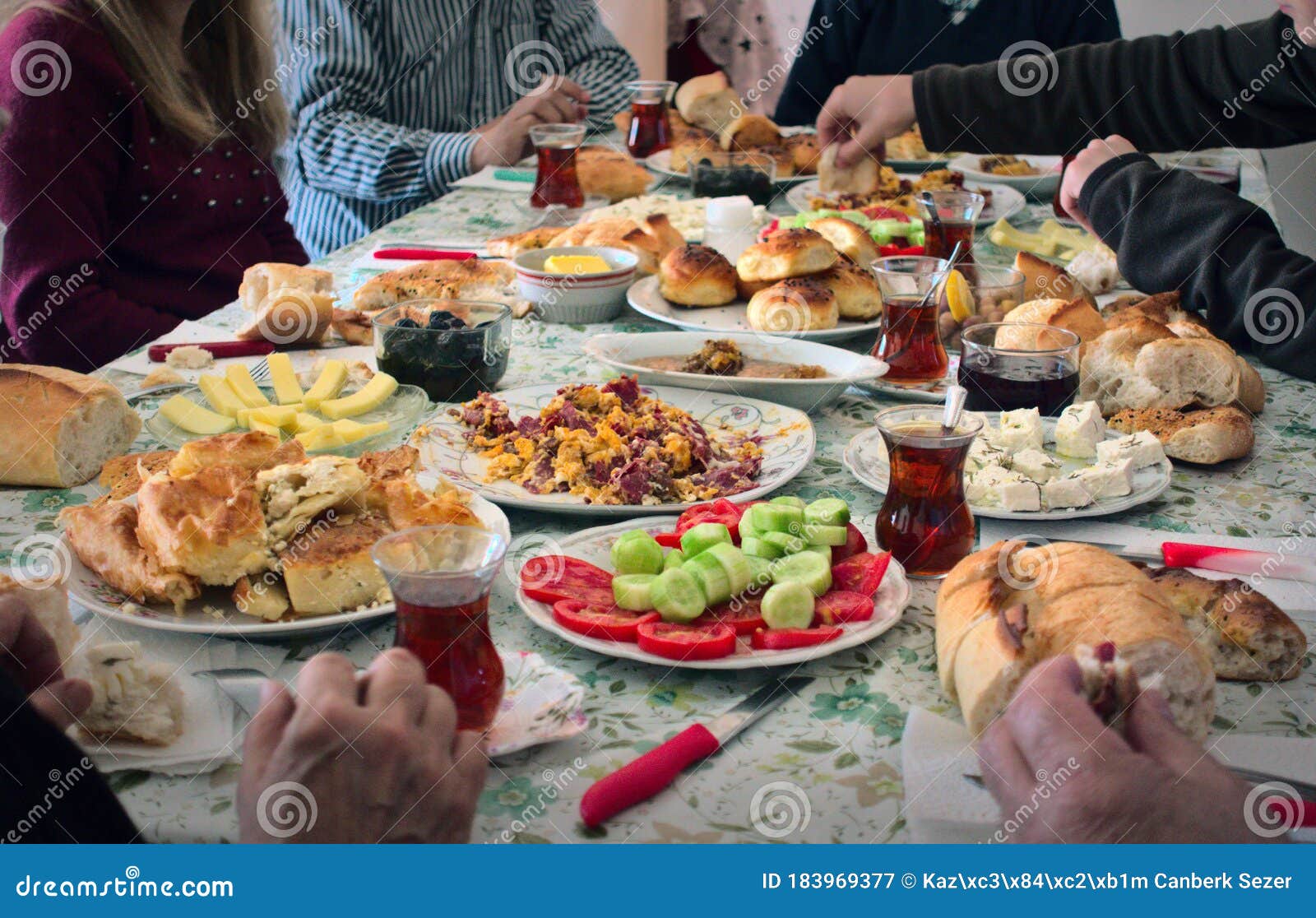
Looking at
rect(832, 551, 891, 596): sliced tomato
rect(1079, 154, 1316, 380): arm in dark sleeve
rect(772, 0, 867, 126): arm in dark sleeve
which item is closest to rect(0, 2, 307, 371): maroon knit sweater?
rect(832, 551, 891, 596): sliced tomato

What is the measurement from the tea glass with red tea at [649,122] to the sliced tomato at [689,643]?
118 inches

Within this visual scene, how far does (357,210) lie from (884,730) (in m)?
3.52

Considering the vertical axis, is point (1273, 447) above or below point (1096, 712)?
below

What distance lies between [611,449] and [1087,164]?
125 centimetres

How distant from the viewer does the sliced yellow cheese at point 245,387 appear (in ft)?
5.88

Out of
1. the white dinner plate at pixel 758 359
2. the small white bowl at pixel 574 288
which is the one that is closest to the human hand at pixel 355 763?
the white dinner plate at pixel 758 359

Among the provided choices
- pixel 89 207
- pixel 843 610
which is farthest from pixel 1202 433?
pixel 89 207

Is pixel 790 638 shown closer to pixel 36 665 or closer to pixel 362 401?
pixel 36 665

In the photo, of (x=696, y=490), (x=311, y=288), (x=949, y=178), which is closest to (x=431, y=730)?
(x=696, y=490)

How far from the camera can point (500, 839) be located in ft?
3.15

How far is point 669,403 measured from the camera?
1.89 m

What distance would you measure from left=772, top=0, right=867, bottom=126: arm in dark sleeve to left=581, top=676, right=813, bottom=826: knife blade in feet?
13.4

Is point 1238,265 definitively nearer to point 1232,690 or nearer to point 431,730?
point 1232,690

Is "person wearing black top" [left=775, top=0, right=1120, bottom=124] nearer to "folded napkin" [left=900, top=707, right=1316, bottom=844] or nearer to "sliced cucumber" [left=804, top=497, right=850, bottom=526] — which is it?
"sliced cucumber" [left=804, top=497, right=850, bottom=526]
